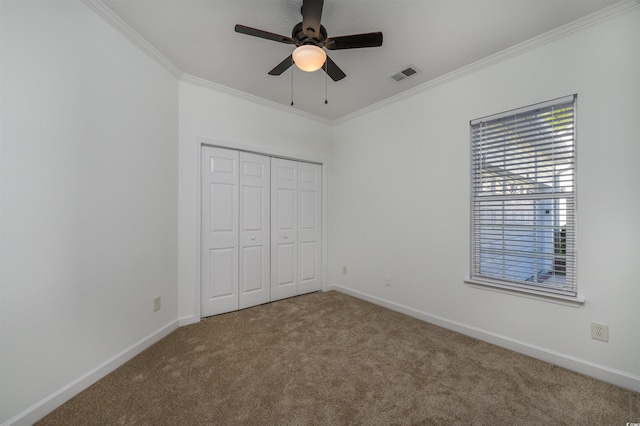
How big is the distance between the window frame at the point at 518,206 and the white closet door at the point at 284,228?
2.28 m

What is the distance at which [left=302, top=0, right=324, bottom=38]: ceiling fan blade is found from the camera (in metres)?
1.58

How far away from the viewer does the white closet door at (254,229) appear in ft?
10.7

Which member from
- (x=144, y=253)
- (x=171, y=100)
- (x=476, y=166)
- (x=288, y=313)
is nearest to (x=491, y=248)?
(x=476, y=166)

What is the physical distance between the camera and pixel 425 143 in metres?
2.94

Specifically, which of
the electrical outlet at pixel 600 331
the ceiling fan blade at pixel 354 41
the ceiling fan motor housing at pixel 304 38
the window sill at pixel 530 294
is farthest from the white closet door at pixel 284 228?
the electrical outlet at pixel 600 331

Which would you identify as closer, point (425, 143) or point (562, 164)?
point (562, 164)

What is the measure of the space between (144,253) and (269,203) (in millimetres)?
1610

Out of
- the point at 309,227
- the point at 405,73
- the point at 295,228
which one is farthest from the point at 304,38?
the point at 309,227

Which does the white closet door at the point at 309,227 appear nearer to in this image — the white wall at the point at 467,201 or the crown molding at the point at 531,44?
the white wall at the point at 467,201

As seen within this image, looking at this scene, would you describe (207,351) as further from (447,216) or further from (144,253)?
(447,216)

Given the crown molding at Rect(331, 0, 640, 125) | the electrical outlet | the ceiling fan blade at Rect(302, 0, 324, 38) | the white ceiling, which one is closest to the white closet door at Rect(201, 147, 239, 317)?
the white ceiling

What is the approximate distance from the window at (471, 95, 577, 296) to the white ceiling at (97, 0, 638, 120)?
0.65 meters

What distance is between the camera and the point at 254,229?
3.37 metres

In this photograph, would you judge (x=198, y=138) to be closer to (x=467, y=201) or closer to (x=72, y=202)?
(x=72, y=202)
